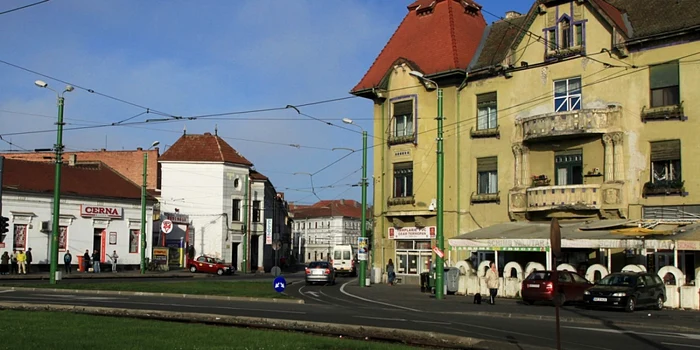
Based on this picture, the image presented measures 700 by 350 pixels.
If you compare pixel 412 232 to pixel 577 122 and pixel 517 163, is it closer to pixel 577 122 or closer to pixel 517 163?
pixel 517 163

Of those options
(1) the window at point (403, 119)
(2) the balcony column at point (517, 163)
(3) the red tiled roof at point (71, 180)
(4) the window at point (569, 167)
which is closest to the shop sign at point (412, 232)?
(1) the window at point (403, 119)

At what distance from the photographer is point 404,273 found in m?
47.7

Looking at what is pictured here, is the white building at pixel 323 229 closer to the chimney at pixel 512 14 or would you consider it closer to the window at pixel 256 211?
the window at pixel 256 211

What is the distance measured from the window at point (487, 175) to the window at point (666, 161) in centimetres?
890

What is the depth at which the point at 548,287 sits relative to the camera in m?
30.2

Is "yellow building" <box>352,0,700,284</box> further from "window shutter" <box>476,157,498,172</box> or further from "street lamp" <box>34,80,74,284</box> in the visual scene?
"street lamp" <box>34,80,74,284</box>

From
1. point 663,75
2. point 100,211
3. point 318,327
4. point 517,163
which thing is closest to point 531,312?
point 318,327

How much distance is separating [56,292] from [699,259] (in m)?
27.0

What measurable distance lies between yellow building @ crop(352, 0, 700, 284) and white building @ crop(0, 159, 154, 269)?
73.2ft

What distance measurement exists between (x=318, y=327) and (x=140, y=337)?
4473 mm

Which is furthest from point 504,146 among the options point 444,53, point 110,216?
point 110,216

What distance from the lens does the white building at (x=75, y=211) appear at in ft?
179

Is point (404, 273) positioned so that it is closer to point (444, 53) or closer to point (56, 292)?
point (444, 53)

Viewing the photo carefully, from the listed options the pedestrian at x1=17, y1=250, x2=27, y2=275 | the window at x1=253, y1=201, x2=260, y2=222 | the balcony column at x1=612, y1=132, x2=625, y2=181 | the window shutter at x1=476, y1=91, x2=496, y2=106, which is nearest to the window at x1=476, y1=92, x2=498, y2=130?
the window shutter at x1=476, y1=91, x2=496, y2=106
